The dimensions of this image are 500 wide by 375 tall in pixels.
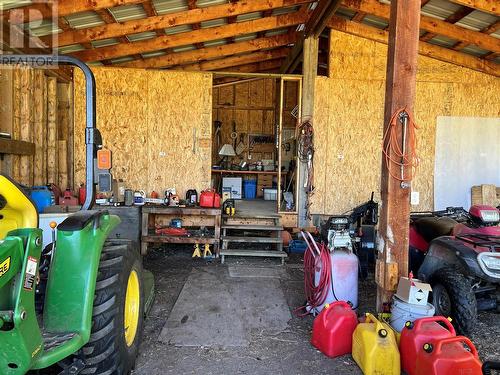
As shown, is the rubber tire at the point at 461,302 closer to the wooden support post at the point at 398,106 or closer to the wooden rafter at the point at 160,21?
the wooden support post at the point at 398,106

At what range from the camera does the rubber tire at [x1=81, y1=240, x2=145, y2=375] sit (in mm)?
2074

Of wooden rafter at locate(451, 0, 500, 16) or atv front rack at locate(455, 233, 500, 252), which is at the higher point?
wooden rafter at locate(451, 0, 500, 16)

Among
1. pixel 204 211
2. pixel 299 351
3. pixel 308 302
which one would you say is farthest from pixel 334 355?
pixel 204 211

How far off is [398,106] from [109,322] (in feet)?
9.25

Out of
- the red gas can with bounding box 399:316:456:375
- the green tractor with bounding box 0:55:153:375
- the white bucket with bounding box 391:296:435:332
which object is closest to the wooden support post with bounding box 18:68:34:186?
the green tractor with bounding box 0:55:153:375

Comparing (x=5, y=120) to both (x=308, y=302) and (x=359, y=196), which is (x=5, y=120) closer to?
(x=308, y=302)

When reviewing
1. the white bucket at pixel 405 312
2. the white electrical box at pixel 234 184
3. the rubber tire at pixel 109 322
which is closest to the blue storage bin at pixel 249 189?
the white electrical box at pixel 234 184

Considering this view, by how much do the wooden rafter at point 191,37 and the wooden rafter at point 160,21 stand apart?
83 centimetres

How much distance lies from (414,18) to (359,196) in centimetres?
430

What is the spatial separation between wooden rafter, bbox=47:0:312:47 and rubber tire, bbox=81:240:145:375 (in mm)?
4758

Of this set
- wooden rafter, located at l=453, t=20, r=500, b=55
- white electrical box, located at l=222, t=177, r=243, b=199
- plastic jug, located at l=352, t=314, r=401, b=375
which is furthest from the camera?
white electrical box, located at l=222, t=177, r=243, b=199

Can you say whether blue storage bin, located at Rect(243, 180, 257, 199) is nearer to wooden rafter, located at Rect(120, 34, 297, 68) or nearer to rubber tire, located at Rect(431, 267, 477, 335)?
wooden rafter, located at Rect(120, 34, 297, 68)

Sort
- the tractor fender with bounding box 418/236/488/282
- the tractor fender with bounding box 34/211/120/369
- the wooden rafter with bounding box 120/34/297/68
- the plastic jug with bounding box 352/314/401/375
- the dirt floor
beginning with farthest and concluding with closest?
the wooden rafter with bounding box 120/34/297/68 → the tractor fender with bounding box 418/236/488/282 → the dirt floor → the plastic jug with bounding box 352/314/401/375 → the tractor fender with bounding box 34/211/120/369

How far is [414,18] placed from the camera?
325cm
